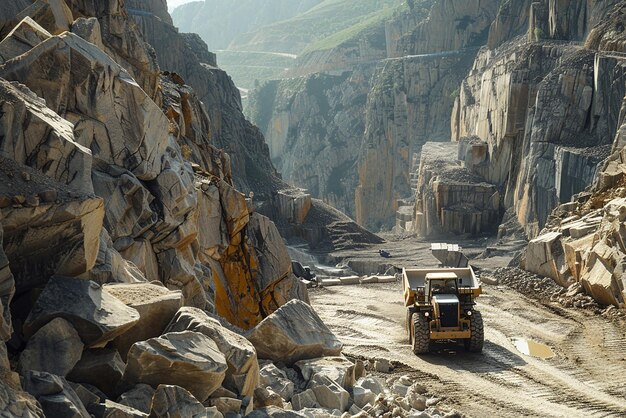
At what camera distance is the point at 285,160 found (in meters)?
130

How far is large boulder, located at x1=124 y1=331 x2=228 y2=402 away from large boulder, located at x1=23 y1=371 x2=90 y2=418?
0.88 meters

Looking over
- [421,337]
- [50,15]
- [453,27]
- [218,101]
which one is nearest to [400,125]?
[453,27]

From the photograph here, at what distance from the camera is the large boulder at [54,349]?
882 cm

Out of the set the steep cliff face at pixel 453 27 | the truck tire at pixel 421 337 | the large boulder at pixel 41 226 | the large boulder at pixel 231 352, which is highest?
the steep cliff face at pixel 453 27

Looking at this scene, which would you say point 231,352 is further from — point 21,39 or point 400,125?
point 400,125

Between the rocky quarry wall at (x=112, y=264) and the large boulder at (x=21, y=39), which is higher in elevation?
the large boulder at (x=21, y=39)

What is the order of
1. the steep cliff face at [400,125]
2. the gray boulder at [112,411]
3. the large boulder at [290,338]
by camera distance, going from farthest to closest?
1. the steep cliff face at [400,125]
2. the large boulder at [290,338]
3. the gray boulder at [112,411]

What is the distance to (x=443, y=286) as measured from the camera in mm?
20344

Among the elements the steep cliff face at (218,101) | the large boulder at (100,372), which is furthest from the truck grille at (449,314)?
the steep cliff face at (218,101)

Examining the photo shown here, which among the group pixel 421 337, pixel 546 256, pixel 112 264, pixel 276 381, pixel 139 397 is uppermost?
pixel 112 264

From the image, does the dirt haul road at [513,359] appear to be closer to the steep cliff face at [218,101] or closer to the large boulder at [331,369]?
the large boulder at [331,369]

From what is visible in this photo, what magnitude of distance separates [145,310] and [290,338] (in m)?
3.50

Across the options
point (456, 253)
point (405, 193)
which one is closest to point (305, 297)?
point (456, 253)

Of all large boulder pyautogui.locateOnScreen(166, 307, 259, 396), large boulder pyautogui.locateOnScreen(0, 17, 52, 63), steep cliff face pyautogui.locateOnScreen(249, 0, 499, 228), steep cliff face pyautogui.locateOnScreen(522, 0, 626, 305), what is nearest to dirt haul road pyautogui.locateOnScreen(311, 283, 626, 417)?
steep cliff face pyautogui.locateOnScreen(522, 0, 626, 305)
